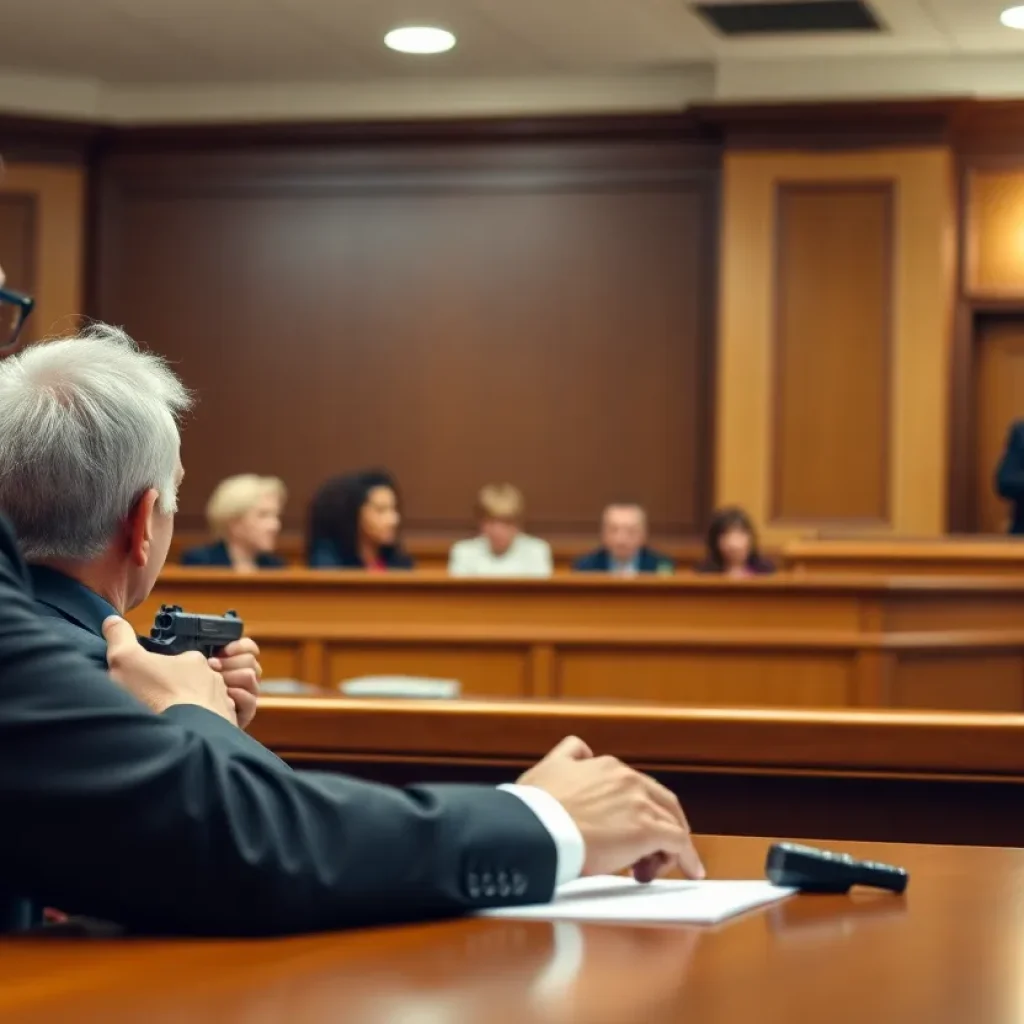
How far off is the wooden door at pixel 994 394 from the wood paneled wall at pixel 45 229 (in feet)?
17.1

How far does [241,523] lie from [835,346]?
3939 mm

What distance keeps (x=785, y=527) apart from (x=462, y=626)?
387 centimetres

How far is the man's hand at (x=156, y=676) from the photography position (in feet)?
4.77

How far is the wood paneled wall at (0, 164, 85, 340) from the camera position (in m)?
10.4

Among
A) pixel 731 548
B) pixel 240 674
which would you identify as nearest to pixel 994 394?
pixel 731 548

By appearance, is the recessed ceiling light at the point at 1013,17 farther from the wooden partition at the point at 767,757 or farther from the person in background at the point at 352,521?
the wooden partition at the point at 767,757

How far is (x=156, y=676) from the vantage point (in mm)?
1462

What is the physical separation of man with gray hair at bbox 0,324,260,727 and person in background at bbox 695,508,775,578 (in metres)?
6.48

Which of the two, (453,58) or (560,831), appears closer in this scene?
(560,831)

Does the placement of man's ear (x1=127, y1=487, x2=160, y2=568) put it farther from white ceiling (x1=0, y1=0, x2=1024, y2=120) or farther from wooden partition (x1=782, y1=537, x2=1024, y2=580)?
white ceiling (x1=0, y1=0, x2=1024, y2=120)

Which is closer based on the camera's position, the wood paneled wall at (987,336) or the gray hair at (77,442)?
the gray hair at (77,442)

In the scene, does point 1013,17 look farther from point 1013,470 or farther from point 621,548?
point 621,548

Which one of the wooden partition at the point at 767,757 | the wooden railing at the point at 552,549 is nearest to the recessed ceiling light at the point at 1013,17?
the wooden railing at the point at 552,549

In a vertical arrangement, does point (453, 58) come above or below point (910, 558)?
above
